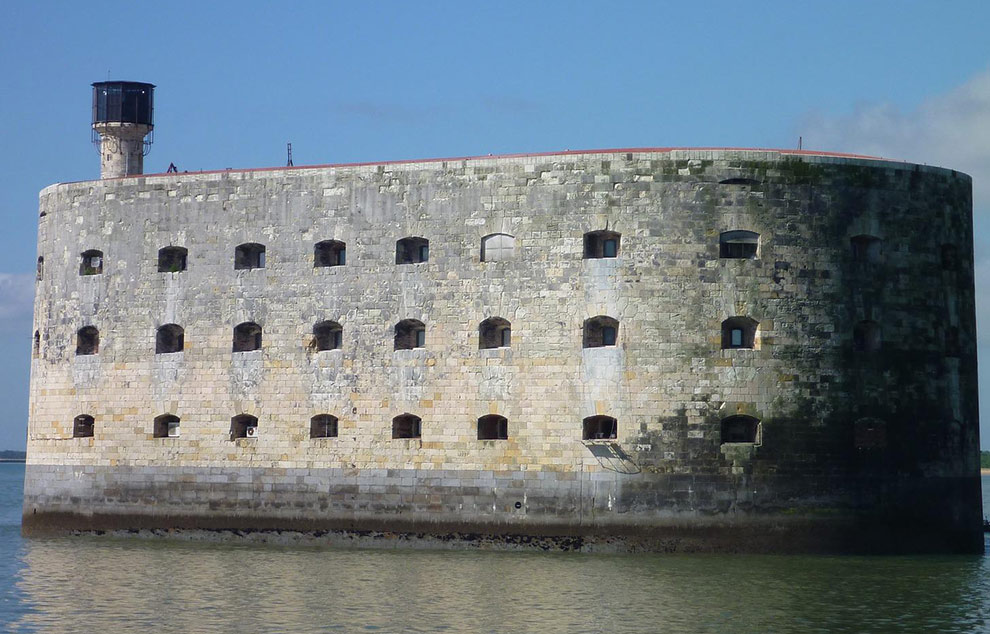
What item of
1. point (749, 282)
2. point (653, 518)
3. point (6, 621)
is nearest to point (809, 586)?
point (653, 518)

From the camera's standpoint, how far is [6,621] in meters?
24.6

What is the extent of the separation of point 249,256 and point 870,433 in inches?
570

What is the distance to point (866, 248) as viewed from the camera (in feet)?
112

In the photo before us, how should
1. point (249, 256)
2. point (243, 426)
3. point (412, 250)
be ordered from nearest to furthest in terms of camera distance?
1. point (412, 250)
2. point (243, 426)
3. point (249, 256)

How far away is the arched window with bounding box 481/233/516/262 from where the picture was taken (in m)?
34.4

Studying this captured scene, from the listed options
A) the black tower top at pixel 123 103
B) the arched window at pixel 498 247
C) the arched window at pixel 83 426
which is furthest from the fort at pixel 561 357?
the black tower top at pixel 123 103

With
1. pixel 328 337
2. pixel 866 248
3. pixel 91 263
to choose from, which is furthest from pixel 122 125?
pixel 866 248

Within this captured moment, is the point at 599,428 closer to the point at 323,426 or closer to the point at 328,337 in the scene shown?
the point at 323,426

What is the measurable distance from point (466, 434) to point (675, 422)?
14.8ft

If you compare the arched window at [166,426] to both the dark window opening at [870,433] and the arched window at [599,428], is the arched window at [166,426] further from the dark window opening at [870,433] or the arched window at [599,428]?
the dark window opening at [870,433]

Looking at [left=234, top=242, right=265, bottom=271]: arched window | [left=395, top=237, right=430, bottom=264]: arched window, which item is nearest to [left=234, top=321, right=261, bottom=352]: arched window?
[left=234, top=242, right=265, bottom=271]: arched window

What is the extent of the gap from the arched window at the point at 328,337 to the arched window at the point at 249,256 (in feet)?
7.03

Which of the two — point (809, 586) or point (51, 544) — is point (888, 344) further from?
point (51, 544)

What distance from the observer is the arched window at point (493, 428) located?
34.3m
